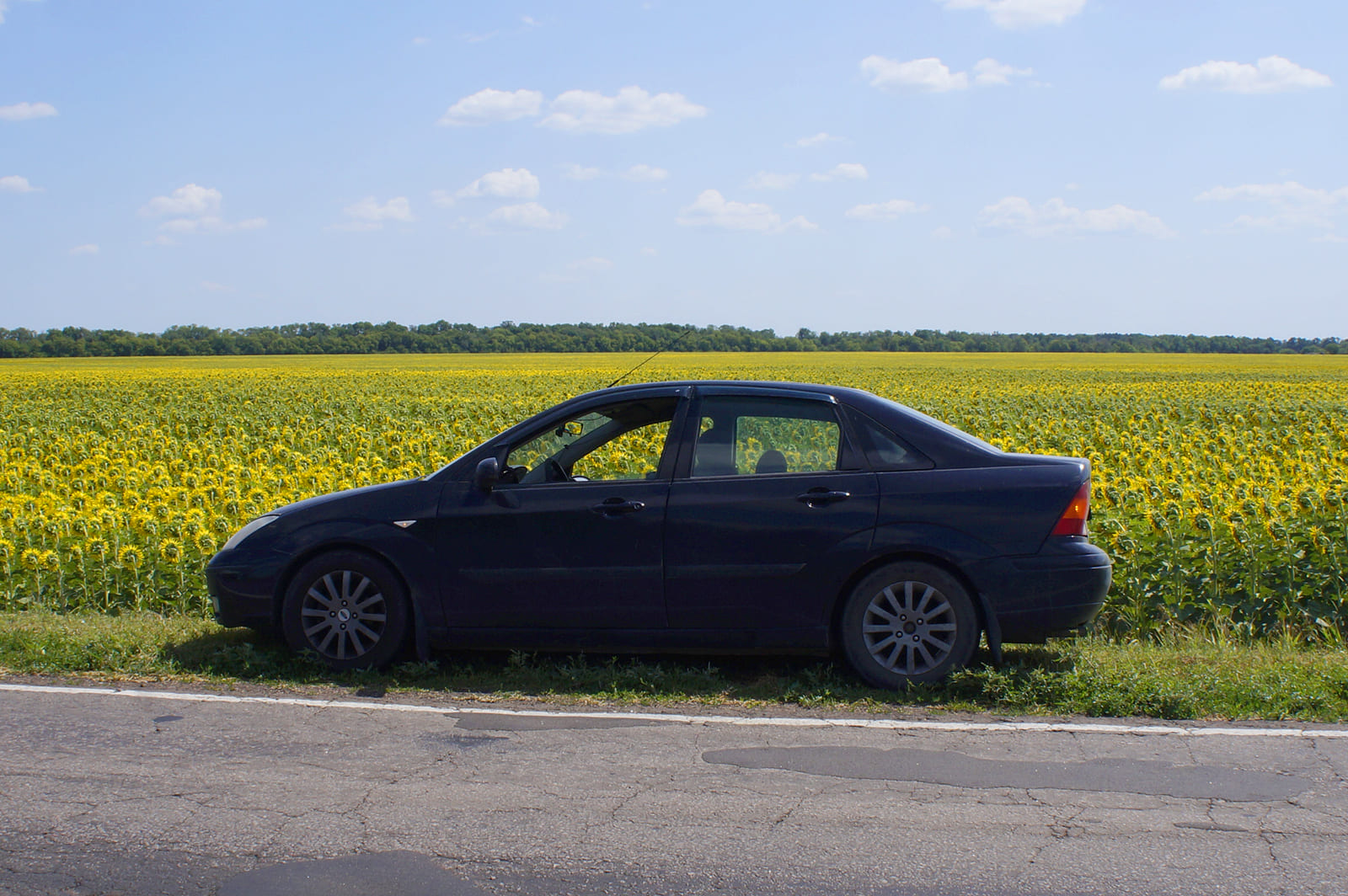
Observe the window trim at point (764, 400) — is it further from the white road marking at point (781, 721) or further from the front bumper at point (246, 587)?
the front bumper at point (246, 587)

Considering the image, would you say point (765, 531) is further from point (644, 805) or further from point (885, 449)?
point (644, 805)

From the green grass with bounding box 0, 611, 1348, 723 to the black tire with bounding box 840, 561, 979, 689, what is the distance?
11cm

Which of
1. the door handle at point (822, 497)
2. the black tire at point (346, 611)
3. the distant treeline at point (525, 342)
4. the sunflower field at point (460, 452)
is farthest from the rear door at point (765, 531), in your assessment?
the distant treeline at point (525, 342)

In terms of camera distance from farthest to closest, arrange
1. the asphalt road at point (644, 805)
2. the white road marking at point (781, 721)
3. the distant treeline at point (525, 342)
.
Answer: the distant treeline at point (525, 342), the white road marking at point (781, 721), the asphalt road at point (644, 805)

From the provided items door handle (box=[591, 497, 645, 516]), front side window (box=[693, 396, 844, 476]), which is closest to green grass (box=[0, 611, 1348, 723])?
door handle (box=[591, 497, 645, 516])

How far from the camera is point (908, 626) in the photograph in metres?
5.64

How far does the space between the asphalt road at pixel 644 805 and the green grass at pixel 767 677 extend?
0.34 metres

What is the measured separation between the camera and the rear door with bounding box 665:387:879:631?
5664 mm

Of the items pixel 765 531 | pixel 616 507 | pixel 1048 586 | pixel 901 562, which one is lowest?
pixel 1048 586

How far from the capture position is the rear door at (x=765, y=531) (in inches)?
223

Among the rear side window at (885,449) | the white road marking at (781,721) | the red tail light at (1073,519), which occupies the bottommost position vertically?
the white road marking at (781,721)

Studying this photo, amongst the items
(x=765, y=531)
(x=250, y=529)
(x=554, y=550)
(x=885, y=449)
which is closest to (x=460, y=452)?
(x=250, y=529)

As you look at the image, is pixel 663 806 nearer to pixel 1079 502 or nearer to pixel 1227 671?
pixel 1079 502

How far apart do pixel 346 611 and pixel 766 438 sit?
2.51 meters
